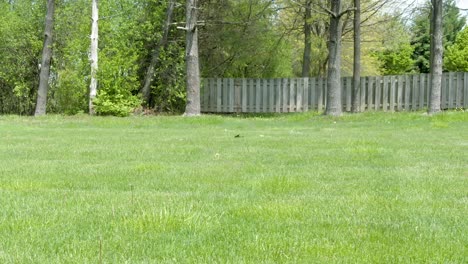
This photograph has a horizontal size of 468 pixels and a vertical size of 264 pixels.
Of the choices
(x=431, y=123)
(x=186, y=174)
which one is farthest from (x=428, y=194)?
(x=431, y=123)

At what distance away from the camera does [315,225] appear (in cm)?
378

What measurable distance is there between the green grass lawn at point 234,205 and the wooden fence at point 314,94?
14812mm

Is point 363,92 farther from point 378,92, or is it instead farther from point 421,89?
point 421,89

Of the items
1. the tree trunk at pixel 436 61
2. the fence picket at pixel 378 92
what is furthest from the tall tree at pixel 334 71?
the fence picket at pixel 378 92

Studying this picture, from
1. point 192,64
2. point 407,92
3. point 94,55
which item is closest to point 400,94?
point 407,92

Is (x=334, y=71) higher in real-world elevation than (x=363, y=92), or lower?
higher

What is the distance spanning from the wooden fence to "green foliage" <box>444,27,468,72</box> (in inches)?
1135

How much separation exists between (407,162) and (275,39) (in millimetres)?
19403

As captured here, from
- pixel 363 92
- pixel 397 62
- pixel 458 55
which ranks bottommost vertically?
pixel 363 92

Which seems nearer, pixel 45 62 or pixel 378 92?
pixel 45 62

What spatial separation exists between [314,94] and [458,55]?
3148 centimetres

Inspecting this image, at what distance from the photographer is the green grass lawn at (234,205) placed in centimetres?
317

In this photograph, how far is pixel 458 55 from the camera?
4941 centimetres

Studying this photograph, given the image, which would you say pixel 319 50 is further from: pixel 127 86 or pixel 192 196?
pixel 192 196
